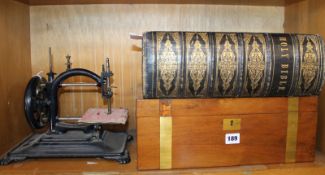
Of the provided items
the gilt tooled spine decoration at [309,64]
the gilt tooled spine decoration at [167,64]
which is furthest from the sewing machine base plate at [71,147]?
the gilt tooled spine decoration at [309,64]

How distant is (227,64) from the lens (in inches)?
28.9

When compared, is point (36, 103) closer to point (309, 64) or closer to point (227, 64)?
point (227, 64)

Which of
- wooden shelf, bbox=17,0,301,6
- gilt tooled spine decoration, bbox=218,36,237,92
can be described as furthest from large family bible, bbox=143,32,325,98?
wooden shelf, bbox=17,0,301,6

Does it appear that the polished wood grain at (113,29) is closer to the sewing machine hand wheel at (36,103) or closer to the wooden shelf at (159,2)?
the wooden shelf at (159,2)

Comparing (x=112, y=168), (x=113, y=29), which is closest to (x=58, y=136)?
(x=112, y=168)

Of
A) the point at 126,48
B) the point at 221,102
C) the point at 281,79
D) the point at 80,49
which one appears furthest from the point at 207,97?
the point at 80,49

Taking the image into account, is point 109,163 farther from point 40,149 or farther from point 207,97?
point 207,97

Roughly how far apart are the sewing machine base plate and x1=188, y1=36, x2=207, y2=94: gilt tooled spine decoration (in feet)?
1.01

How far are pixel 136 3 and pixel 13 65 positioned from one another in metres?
0.48

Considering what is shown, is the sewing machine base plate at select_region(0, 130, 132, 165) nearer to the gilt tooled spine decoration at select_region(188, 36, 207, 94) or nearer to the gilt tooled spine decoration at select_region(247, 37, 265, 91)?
the gilt tooled spine decoration at select_region(188, 36, 207, 94)

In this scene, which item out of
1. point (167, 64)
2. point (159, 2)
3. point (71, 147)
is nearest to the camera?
point (167, 64)

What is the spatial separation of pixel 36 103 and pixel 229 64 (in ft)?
1.94

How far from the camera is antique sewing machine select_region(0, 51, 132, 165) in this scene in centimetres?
82

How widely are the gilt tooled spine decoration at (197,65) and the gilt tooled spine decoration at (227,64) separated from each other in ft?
0.14
